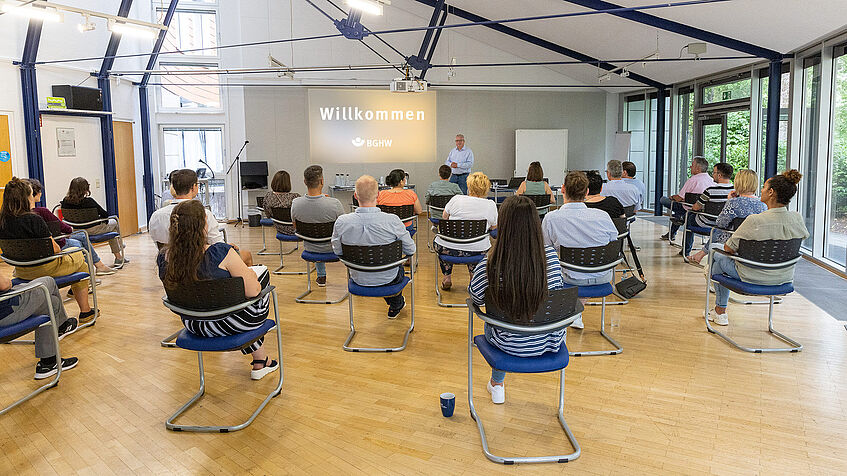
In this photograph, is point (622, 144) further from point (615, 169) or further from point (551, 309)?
point (551, 309)

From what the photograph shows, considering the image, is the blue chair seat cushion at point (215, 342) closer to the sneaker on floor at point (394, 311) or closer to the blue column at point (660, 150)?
the sneaker on floor at point (394, 311)

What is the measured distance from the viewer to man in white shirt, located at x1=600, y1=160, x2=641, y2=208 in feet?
24.5

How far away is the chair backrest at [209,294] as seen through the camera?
331cm

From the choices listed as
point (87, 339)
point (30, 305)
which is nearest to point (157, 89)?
point (87, 339)

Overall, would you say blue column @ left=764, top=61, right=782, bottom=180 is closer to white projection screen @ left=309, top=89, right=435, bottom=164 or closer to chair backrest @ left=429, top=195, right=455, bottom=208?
chair backrest @ left=429, top=195, right=455, bottom=208

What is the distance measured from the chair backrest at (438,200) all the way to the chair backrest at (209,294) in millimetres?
4615

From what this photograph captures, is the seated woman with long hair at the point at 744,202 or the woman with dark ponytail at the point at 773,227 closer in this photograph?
the woman with dark ponytail at the point at 773,227

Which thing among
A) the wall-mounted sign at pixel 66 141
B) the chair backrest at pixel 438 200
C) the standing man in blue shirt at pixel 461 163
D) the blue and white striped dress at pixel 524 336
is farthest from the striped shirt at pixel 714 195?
the wall-mounted sign at pixel 66 141

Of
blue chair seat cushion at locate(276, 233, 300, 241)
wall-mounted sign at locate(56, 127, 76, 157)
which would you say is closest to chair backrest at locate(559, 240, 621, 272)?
blue chair seat cushion at locate(276, 233, 300, 241)

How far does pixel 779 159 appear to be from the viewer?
28.8ft

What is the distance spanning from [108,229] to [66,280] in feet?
9.35

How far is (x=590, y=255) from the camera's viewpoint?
4.39 metres

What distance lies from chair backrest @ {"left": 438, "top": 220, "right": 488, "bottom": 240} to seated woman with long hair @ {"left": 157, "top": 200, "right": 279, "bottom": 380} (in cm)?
239

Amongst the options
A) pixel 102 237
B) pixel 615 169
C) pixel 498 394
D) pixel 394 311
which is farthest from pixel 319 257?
pixel 615 169
